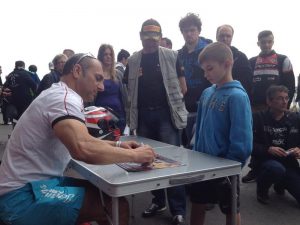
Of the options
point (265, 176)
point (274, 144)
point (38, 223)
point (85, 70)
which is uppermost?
point (85, 70)

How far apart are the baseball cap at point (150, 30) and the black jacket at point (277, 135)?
4.49ft

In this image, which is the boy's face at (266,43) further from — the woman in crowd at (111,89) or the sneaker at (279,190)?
the woman in crowd at (111,89)

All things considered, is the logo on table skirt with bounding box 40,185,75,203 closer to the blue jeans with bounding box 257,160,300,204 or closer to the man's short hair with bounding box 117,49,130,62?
the blue jeans with bounding box 257,160,300,204

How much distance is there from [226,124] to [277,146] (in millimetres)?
1570

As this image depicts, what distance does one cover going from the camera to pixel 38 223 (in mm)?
1512

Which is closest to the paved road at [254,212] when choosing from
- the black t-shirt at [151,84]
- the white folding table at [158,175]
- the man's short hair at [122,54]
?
the black t-shirt at [151,84]

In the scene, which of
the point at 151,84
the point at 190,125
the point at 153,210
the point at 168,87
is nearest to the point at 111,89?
the point at 151,84

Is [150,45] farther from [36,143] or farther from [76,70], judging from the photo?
[36,143]

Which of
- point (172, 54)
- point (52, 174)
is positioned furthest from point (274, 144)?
point (52, 174)

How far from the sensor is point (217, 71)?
2123 mm

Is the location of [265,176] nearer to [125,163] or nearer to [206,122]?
[206,122]

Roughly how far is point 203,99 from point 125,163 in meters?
0.83

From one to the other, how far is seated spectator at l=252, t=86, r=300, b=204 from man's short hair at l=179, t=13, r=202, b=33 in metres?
0.94

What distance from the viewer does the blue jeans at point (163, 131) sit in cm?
282
